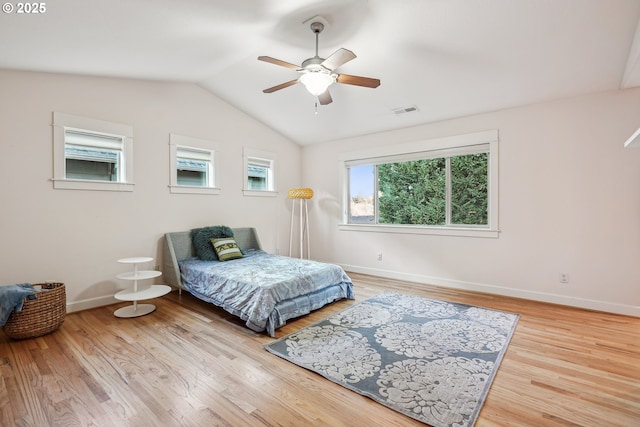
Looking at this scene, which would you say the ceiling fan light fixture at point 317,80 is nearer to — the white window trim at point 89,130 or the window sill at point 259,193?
the white window trim at point 89,130

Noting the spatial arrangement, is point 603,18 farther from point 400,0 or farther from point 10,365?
point 10,365

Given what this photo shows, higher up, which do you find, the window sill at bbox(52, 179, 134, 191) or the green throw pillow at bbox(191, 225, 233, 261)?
the window sill at bbox(52, 179, 134, 191)

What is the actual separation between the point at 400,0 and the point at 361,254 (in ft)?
12.7

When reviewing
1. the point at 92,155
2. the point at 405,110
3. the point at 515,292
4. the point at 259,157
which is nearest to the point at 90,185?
the point at 92,155

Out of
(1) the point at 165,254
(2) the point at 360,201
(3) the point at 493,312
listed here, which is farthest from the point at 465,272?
(1) the point at 165,254

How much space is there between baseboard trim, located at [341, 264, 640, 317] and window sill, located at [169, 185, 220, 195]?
2.90 m

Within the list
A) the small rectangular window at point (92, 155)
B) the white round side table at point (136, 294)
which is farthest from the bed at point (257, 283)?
the small rectangular window at point (92, 155)

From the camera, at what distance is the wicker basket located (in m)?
2.65

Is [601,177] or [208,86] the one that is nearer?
[601,177]

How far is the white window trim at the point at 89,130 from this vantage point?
3.32 m

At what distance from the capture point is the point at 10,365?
229 centimetres

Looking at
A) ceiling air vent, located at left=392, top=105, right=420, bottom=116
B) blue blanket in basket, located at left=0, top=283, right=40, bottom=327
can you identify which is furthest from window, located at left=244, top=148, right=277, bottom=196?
blue blanket in basket, located at left=0, top=283, right=40, bottom=327

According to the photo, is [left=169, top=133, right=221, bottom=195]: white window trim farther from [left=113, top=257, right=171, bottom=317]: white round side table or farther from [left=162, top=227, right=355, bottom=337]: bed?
[left=113, top=257, right=171, bottom=317]: white round side table

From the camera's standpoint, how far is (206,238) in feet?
14.4
